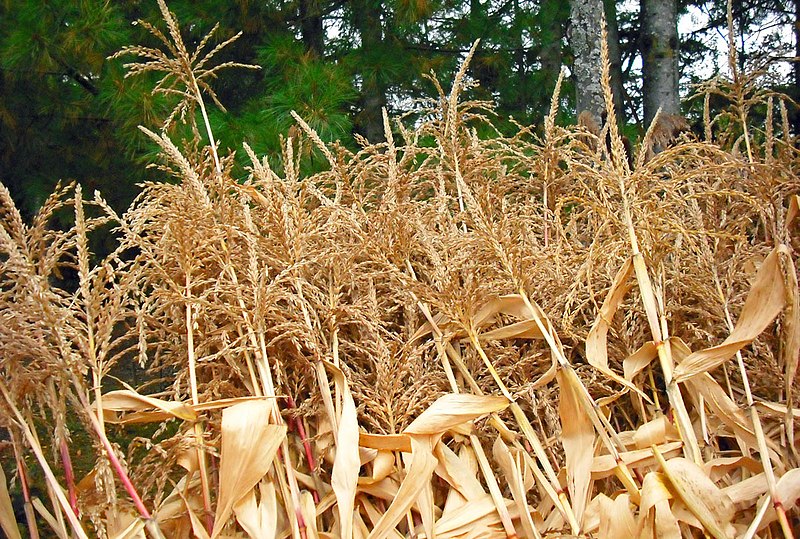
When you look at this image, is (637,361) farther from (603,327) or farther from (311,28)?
(311,28)

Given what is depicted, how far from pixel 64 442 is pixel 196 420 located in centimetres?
16

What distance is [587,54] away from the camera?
301 centimetres

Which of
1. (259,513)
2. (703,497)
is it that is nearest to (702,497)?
(703,497)

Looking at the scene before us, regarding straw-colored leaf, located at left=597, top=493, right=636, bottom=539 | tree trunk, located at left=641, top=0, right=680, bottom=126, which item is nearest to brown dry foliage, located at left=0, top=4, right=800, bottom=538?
straw-colored leaf, located at left=597, top=493, right=636, bottom=539

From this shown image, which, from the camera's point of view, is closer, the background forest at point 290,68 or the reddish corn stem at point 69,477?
the reddish corn stem at point 69,477

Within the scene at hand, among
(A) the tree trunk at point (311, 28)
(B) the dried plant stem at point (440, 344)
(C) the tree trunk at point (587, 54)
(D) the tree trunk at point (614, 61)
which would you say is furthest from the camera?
(A) the tree trunk at point (311, 28)

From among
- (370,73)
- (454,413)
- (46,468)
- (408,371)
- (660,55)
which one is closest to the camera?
(46,468)

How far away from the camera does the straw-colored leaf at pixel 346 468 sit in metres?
0.86

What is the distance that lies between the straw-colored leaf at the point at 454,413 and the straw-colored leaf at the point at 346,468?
0.25 ft

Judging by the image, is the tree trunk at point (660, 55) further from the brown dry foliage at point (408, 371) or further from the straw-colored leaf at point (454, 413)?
the straw-colored leaf at point (454, 413)

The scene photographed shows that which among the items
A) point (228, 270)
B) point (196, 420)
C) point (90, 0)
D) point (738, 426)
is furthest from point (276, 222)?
point (90, 0)

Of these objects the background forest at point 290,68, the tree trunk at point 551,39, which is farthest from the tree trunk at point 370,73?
the tree trunk at point 551,39

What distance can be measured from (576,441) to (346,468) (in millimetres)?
322

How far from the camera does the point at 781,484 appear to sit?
2.88 ft
